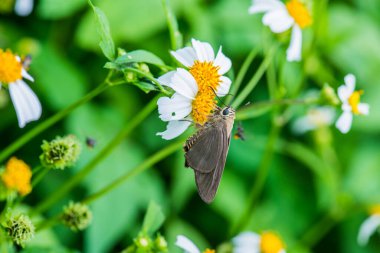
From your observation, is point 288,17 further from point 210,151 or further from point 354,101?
point 210,151

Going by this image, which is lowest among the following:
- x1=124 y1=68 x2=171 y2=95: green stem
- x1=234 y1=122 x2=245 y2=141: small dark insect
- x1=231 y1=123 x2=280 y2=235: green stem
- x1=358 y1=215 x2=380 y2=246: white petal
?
x1=124 y1=68 x2=171 y2=95: green stem

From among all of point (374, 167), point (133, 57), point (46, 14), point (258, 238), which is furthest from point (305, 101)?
point (374, 167)

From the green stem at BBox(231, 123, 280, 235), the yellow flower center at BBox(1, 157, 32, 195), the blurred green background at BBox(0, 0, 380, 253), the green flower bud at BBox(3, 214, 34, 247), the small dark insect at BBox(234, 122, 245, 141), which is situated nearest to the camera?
the green flower bud at BBox(3, 214, 34, 247)

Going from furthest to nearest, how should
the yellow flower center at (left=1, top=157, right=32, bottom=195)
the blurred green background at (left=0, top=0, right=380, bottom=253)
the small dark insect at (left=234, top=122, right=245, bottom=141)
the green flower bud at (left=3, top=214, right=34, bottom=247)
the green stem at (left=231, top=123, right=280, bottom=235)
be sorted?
the blurred green background at (left=0, top=0, right=380, bottom=253), the green stem at (left=231, top=123, right=280, bottom=235), the small dark insect at (left=234, top=122, right=245, bottom=141), the yellow flower center at (left=1, top=157, right=32, bottom=195), the green flower bud at (left=3, top=214, right=34, bottom=247)

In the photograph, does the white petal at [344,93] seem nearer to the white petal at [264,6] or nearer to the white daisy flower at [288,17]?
the white daisy flower at [288,17]

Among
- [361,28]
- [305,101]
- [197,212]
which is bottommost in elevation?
[305,101]

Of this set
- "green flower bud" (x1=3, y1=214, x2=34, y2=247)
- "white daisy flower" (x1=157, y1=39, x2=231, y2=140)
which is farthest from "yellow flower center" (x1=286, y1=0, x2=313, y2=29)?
"green flower bud" (x1=3, y1=214, x2=34, y2=247)

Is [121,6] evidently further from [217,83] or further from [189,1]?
[217,83]

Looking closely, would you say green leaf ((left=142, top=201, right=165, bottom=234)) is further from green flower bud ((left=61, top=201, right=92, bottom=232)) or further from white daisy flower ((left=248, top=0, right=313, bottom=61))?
white daisy flower ((left=248, top=0, right=313, bottom=61))
